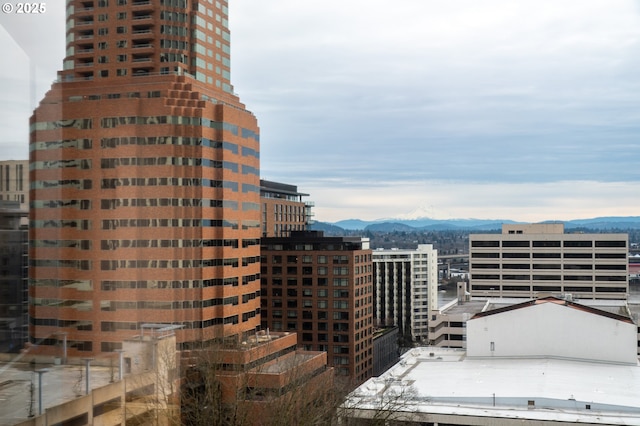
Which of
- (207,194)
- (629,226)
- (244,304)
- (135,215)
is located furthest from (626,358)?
(629,226)

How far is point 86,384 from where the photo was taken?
9.32 metres

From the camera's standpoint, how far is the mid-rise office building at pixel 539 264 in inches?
1604

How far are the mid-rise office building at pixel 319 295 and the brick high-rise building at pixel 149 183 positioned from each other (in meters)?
8.72

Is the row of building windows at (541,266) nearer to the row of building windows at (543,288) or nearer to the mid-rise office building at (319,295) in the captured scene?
the row of building windows at (543,288)

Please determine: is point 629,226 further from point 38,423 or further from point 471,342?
point 38,423

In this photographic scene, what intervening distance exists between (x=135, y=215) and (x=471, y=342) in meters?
11.5

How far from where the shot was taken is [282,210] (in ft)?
165

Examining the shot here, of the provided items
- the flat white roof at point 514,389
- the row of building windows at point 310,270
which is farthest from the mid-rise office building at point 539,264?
the flat white roof at point 514,389

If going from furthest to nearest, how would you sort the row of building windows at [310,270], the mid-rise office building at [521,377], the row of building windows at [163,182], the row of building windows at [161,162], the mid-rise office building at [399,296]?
the mid-rise office building at [399,296], the row of building windows at [310,270], the row of building windows at [161,162], the row of building windows at [163,182], the mid-rise office building at [521,377]

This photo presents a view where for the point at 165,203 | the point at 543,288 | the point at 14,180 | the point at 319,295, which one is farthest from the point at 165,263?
the point at 543,288

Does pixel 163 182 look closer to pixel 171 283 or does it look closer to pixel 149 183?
pixel 149 183

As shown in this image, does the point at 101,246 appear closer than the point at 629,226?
Yes

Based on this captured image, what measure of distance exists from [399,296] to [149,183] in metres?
29.9

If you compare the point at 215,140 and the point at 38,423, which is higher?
the point at 215,140
